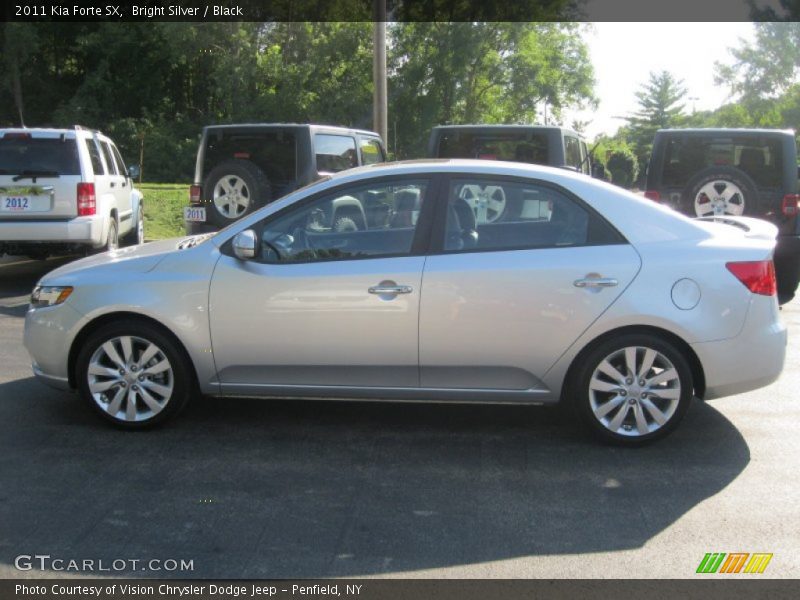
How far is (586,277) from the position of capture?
535 cm

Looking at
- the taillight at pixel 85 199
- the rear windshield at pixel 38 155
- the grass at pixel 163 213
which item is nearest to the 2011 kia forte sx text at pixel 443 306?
the taillight at pixel 85 199

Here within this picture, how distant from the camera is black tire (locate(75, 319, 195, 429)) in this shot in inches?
222

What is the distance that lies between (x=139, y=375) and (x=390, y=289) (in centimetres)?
162

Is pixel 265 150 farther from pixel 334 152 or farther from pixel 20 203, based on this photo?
pixel 20 203

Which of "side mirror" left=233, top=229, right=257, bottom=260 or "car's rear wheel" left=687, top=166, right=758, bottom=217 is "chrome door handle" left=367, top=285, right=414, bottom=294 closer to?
"side mirror" left=233, top=229, right=257, bottom=260

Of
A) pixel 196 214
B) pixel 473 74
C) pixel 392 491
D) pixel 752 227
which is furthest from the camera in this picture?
pixel 473 74

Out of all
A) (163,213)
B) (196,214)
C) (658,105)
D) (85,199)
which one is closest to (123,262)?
(196,214)

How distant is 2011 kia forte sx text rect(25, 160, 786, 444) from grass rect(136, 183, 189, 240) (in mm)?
11702

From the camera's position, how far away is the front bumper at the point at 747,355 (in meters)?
5.38

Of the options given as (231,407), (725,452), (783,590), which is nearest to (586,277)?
(725,452)

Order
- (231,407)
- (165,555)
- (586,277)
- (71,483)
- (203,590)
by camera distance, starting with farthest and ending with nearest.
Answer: (231,407) → (586,277) → (71,483) → (165,555) → (203,590)

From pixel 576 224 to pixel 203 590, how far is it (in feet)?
9.82

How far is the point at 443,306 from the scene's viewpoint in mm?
5402

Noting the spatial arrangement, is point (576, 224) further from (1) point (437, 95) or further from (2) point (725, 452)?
(1) point (437, 95)
